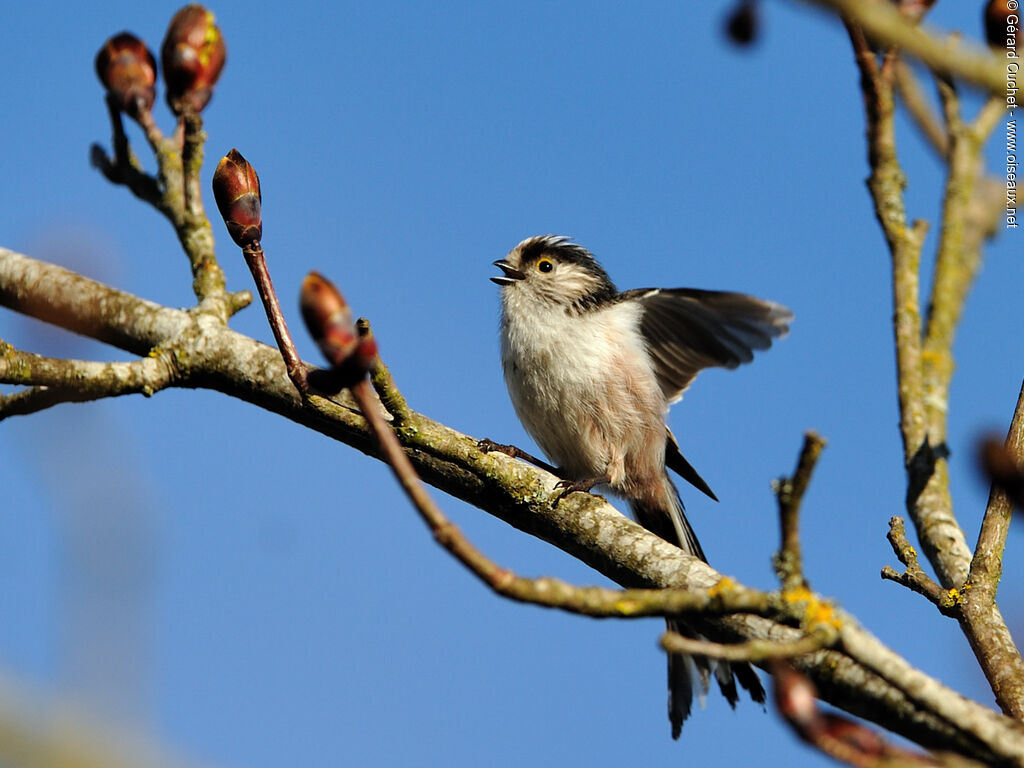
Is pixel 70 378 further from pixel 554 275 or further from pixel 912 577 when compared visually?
pixel 554 275

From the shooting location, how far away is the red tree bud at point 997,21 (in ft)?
7.84

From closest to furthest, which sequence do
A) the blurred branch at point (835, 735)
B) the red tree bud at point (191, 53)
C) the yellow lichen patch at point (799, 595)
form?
the blurred branch at point (835, 735) → the yellow lichen patch at point (799, 595) → the red tree bud at point (191, 53)

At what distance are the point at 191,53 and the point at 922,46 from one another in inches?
84.3

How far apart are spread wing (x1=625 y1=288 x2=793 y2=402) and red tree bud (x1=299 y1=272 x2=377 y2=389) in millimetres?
2680

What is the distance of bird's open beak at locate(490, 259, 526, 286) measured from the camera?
6.41 meters

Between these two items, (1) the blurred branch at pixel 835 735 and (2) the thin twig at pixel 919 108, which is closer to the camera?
(1) the blurred branch at pixel 835 735

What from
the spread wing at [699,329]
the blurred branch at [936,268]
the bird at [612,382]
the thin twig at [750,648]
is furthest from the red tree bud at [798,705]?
the bird at [612,382]

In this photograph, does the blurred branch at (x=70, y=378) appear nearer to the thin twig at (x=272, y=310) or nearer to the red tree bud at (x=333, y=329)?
the thin twig at (x=272, y=310)

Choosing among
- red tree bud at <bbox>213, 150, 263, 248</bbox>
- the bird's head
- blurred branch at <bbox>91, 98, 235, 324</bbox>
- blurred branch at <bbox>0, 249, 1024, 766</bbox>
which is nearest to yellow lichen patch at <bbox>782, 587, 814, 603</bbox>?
blurred branch at <bbox>0, 249, 1024, 766</bbox>

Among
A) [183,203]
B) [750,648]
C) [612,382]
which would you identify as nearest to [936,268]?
[750,648]

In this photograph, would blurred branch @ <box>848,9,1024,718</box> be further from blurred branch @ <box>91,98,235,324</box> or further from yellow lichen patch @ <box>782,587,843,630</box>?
blurred branch @ <box>91,98,235,324</box>

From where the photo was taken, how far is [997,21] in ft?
7.91

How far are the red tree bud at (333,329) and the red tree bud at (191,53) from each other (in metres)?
1.55

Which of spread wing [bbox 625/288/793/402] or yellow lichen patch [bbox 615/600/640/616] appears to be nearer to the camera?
yellow lichen patch [bbox 615/600/640/616]
